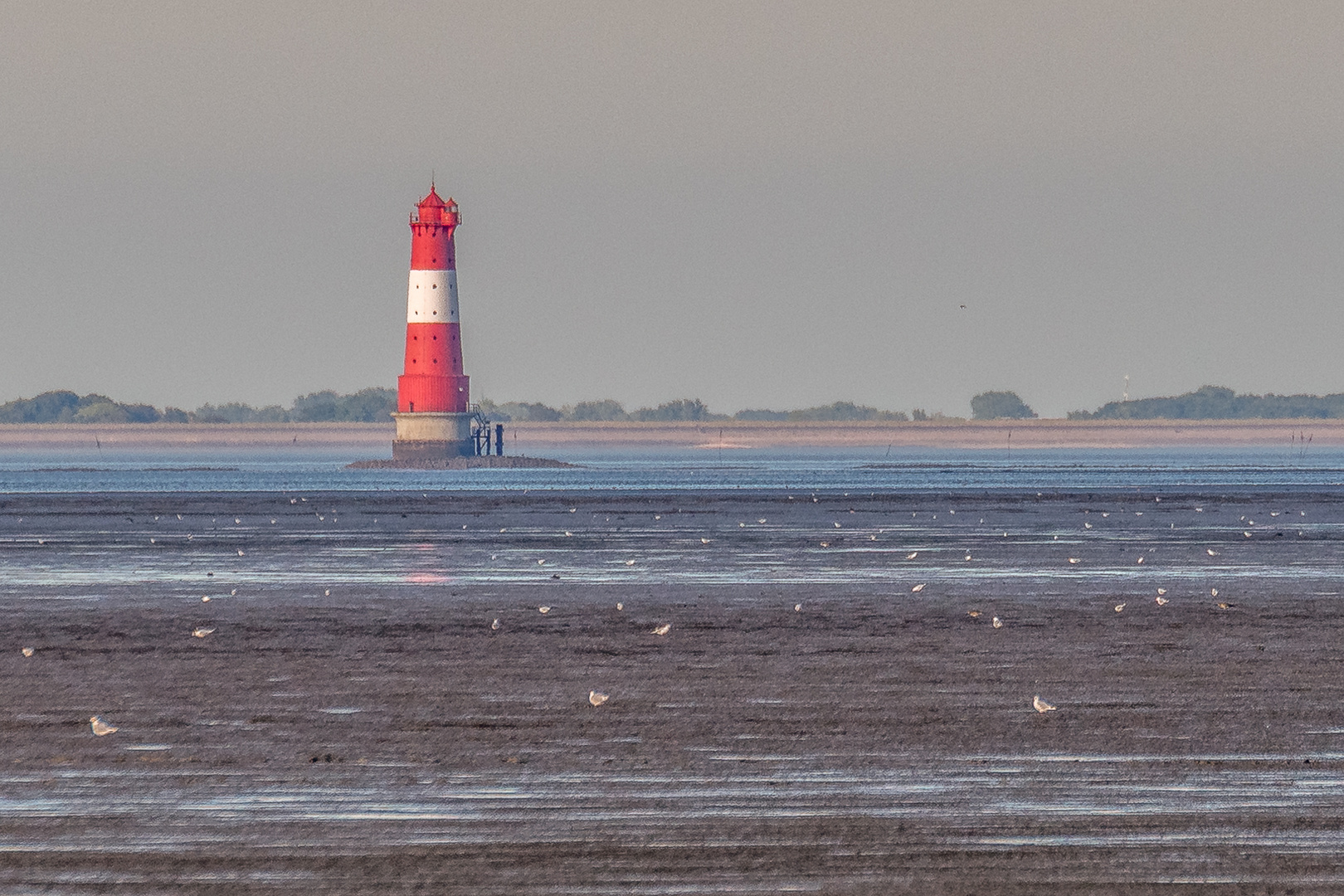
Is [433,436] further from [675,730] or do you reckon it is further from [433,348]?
[675,730]

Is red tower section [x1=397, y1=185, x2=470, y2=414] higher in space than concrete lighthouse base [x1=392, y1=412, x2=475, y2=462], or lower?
higher

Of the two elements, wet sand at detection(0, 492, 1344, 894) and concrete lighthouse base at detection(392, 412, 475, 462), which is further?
concrete lighthouse base at detection(392, 412, 475, 462)

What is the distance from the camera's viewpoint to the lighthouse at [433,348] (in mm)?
94125

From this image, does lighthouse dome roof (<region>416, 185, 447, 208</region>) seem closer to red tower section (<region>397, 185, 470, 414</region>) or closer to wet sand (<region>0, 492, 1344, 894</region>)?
red tower section (<region>397, 185, 470, 414</region>)

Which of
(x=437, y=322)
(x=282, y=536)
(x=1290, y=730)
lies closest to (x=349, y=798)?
(x=1290, y=730)

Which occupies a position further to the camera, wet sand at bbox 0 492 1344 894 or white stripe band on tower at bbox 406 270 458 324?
white stripe band on tower at bbox 406 270 458 324

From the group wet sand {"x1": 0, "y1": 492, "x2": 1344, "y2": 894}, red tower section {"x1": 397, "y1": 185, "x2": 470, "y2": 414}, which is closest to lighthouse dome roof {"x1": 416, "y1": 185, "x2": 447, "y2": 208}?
red tower section {"x1": 397, "y1": 185, "x2": 470, "y2": 414}

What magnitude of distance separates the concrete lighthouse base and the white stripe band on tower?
531cm

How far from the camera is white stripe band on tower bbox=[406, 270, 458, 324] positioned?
94250mm

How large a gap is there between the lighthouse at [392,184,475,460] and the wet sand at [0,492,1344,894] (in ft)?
221

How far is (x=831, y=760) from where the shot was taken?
1091 centimetres

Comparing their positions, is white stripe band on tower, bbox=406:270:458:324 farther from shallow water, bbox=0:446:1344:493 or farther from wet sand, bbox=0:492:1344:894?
wet sand, bbox=0:492:1344:894

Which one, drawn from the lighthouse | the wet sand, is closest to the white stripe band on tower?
the lighthouse

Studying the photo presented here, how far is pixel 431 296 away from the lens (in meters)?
94.5
